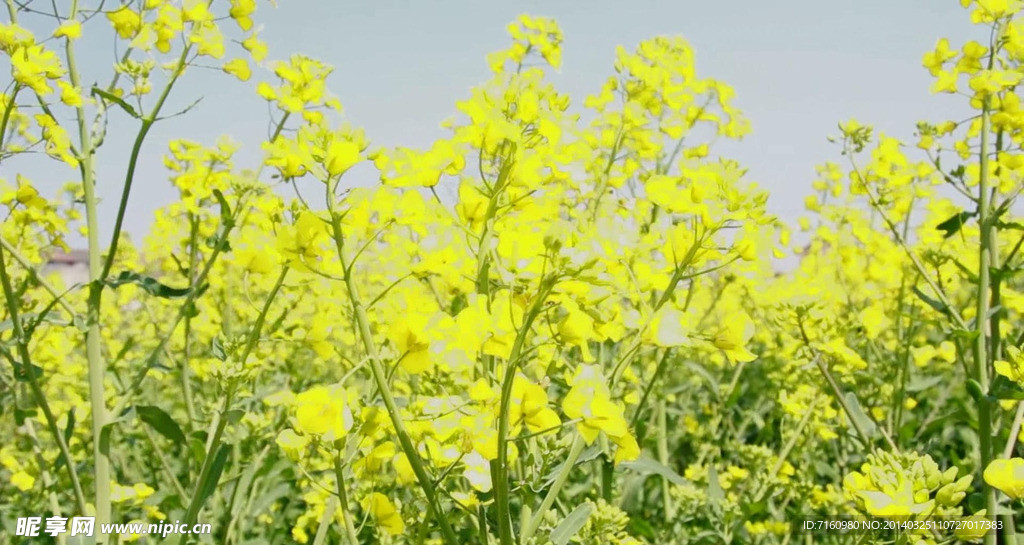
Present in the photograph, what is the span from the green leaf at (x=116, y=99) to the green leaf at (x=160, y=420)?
34.1 inches

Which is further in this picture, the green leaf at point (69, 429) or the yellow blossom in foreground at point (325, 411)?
the green leaf at point (69, 429)

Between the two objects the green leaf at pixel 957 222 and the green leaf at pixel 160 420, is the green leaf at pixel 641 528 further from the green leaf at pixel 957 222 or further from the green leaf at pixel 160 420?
the green leaf at pixel 160 420

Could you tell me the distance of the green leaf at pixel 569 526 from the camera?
4.13ft

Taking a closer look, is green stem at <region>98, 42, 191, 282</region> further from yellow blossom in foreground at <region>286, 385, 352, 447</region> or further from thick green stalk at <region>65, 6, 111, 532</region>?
yellow blossom in foreground at <region>286, 385, 352, 447</region>

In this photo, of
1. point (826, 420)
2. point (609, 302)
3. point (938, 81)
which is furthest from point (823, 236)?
point (609, 302)

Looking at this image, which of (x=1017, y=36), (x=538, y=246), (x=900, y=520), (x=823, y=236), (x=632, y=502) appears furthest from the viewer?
(x=823, y=236)

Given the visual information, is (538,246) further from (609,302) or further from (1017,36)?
(1017,36)

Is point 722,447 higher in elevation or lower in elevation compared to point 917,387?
lower

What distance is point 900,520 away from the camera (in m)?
1.25

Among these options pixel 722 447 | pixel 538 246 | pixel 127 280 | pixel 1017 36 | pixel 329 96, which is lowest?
pixel 722 447

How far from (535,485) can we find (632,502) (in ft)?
7.15

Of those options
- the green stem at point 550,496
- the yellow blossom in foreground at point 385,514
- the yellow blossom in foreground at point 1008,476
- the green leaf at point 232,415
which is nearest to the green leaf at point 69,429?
the green leaf at point 232,415

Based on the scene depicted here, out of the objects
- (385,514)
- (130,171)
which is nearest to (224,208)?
(130,171)

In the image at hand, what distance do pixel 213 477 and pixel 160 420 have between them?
28cm
